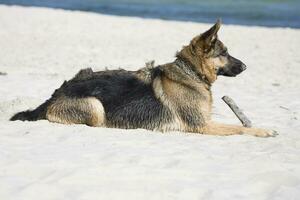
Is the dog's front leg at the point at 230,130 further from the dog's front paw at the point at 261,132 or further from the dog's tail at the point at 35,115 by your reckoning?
the dog's tail at the point at 35,115

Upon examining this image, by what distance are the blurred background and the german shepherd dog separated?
20.7 m

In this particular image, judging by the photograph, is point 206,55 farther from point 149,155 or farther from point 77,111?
point 149,155

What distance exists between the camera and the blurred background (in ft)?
101

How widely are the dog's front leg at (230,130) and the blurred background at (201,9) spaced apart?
20.9 metres

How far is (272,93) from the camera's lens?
1187cm

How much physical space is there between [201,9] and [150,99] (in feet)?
94.4

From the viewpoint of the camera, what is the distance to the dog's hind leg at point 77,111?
7688mm

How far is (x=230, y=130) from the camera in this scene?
7.78 metres

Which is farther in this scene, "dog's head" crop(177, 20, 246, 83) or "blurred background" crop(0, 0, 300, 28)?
"blurred background" crop(0, 0, 300, 28)

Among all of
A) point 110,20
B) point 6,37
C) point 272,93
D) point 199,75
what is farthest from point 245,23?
point 199,75

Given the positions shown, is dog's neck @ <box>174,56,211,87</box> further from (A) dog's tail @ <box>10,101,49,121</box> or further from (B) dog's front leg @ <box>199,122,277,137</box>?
(A) dog's tail @ <box>10,101,49,121</box>

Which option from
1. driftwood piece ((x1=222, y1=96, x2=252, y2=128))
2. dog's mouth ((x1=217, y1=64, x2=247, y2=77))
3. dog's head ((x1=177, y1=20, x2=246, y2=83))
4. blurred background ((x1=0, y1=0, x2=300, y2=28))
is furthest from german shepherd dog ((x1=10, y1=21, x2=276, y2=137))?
blurred background ((x1=0, y1=0, x2=300, y2=28))

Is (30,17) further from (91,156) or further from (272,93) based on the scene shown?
(91,156)

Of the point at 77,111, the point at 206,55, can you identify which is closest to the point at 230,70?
the point at 206,55
